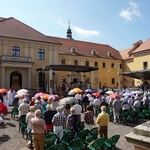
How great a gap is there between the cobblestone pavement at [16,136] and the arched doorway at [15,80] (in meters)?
20.0

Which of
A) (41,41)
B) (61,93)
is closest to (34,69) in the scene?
Answer: (41,41)

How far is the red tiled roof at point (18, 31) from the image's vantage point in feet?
111

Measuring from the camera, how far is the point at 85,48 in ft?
164

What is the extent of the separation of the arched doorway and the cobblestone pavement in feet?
65.5

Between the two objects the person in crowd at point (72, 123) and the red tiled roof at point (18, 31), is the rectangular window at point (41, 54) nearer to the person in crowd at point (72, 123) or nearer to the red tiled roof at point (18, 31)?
the red tiled roof at point (18, 31)

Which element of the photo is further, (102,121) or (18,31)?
(18,31)

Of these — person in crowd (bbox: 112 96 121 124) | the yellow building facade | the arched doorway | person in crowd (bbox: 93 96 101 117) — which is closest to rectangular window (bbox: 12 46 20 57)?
the yellow building facade

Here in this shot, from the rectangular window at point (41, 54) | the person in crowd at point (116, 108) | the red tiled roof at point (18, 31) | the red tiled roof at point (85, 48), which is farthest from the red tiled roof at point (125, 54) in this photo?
the person in crowd at point (116, 108)

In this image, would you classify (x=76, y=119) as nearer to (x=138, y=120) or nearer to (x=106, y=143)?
(x=106, y=143)

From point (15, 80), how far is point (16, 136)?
24.3 meters

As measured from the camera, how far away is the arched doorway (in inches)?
1315

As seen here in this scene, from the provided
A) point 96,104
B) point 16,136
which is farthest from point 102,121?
point 96,104

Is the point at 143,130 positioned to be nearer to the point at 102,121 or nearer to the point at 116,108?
the point at 102,121

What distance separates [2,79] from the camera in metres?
31.1
